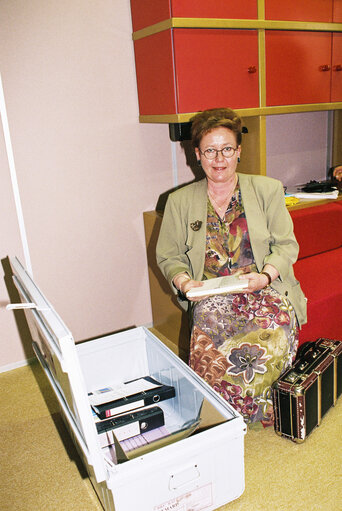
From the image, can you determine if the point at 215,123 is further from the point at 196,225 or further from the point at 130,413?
the point at 130,413

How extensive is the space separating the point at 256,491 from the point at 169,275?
103 cm

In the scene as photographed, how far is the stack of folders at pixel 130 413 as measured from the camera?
1911 mm

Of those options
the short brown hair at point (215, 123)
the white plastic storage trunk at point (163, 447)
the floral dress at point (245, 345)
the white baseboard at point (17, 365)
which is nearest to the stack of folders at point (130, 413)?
the white plastic storage trunk at point (163, 447)

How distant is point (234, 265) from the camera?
2.31 meters

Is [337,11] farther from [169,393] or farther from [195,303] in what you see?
[169,393]

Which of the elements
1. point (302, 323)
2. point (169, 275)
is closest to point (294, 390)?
point (302, 323)

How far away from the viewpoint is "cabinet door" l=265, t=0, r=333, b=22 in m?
2.76

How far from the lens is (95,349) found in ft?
7.30

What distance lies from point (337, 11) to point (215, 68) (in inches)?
40.5

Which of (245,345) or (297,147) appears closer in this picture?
(245,345)

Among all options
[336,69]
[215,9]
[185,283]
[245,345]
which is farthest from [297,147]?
[245,345]

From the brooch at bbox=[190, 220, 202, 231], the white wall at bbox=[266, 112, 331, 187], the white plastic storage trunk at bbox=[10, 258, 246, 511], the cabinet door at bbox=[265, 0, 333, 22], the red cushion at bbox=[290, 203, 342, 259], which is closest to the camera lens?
the white plastic storage trunk at bbox=[10, 258, 246, 511]

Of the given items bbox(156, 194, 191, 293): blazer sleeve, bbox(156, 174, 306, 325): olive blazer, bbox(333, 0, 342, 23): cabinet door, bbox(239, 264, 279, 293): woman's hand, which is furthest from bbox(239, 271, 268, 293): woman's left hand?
bbox(333, 0, 342, 23): cabinet door

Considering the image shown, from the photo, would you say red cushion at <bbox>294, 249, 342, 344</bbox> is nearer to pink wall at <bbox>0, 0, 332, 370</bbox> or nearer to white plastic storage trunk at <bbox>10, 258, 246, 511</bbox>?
white plastic storage trunk at <bbox>10, 258, 246, 511</bbox>
